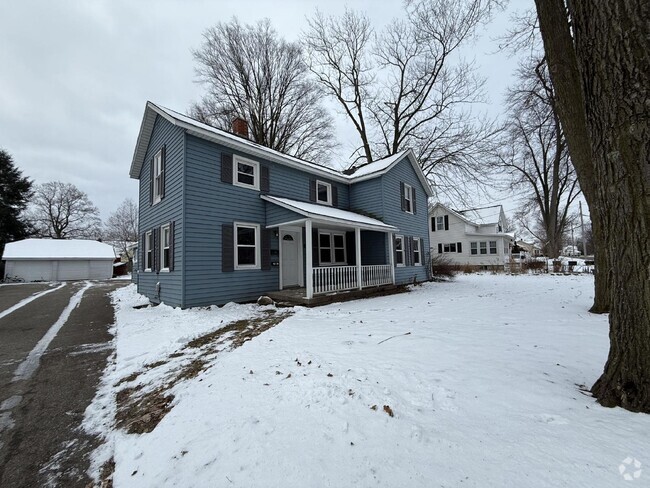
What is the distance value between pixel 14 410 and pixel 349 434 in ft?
12.6

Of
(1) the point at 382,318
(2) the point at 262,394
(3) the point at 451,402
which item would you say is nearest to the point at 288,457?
(2) the point at 262,394

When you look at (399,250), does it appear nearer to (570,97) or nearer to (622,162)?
(570,97)

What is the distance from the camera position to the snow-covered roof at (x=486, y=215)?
93.9 ft

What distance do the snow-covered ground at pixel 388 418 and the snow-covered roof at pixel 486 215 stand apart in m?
26.7

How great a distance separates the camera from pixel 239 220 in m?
9.16

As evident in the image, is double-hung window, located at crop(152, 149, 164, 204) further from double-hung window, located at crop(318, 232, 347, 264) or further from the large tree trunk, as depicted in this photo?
the large tree trunk

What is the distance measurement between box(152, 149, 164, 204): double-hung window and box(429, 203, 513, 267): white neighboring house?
22.9 m

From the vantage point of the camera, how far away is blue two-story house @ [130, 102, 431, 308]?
8.24m

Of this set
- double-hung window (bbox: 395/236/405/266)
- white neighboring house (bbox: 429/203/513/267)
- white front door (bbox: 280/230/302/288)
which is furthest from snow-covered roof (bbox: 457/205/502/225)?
white front door (bbox: 280/230/302/288)

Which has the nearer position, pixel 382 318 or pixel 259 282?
pixel 382 318

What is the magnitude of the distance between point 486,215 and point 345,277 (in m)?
26.3

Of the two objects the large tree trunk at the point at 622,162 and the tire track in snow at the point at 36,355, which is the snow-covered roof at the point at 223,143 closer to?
the tire track in snow at the point at 36,355

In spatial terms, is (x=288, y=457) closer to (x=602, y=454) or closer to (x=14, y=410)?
(x=602, y=454)

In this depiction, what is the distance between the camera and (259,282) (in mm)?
9430
